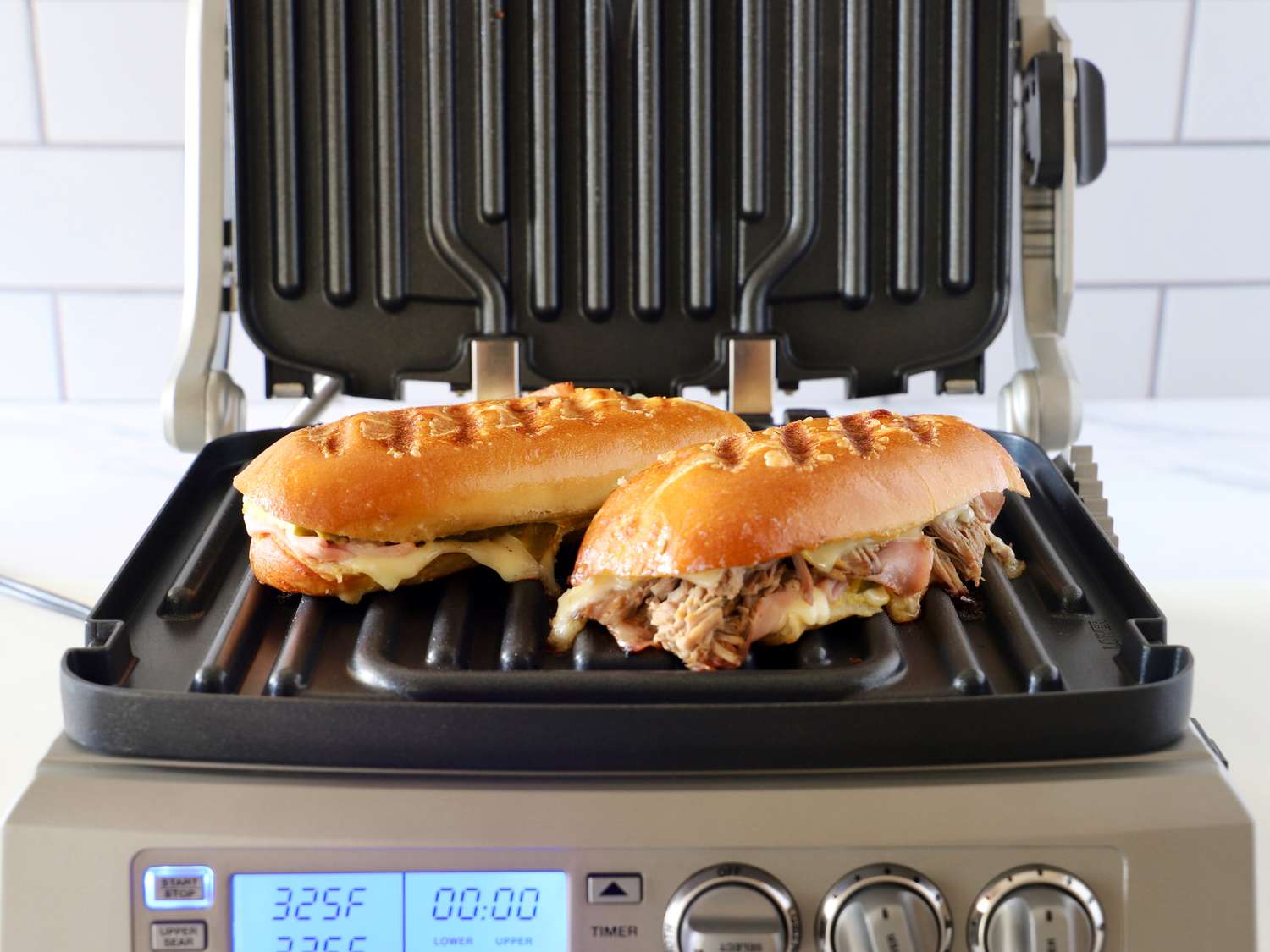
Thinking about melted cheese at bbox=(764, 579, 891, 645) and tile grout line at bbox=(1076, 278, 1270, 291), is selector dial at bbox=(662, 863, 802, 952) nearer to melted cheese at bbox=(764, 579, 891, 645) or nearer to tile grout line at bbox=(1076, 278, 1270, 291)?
melted cheese at bbox=(764, 579, 891, 645)

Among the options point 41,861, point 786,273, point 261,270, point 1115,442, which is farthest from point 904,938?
point 1115,442

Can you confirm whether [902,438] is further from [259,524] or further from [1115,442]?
[1115,442]

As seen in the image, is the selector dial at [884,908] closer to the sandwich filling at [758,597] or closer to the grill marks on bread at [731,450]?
the sandwich filling at [758,597]

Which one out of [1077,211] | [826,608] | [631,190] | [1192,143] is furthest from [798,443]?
[1192,143]

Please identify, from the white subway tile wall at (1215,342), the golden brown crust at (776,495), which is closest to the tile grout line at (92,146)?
the golden brown crust at (776,495)

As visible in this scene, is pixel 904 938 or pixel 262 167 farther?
pixel 262 167
